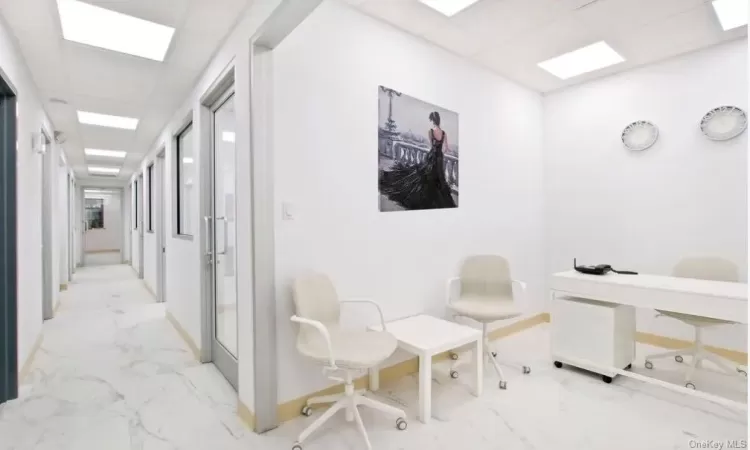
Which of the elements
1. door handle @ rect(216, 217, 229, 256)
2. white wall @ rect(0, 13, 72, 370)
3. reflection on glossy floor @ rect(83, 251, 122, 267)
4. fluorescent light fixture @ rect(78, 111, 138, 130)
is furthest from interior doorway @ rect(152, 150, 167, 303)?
reflection on glossy floor @ rect(83, 251, 122, 267)

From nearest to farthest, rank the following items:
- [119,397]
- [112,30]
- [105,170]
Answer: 1. [112,30]
2. [119,397]
3. [105,170]

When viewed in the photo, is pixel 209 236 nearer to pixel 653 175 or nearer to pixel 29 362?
pixel 29 362

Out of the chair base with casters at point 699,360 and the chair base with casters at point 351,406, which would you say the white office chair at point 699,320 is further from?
the chair base with casters at point 351,406

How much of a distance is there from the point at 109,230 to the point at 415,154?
45.6 ft

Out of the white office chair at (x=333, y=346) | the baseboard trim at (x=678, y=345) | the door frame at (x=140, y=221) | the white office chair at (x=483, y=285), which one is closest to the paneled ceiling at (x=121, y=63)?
the white office chair at (x=333, y=346)

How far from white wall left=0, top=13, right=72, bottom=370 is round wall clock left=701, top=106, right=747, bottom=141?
568 cm

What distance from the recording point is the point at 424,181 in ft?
10.8

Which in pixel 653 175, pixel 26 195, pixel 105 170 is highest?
pixel 105 170

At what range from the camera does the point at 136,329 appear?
15.1 ft

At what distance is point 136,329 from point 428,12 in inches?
186

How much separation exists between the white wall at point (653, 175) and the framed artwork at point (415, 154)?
69.4 inches

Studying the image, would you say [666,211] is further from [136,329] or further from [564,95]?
[136,329]

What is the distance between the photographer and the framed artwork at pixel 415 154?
9.89 ft

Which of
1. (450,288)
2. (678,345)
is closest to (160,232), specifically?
(450,288)
